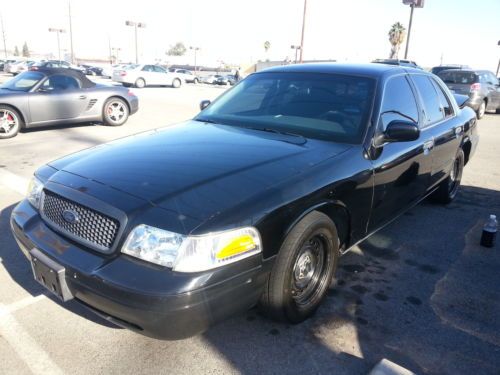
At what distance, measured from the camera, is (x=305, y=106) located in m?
3.49

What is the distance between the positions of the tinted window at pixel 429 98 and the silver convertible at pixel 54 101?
7.77m

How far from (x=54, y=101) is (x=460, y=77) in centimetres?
1287

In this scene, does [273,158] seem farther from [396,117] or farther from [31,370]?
[31,370]

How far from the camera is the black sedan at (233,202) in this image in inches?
81.6

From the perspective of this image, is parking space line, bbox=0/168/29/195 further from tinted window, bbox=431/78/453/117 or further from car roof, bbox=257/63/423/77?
tinted window, bbox=431/78/453/117

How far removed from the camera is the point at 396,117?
348 cm

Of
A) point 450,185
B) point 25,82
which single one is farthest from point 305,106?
point 25,82

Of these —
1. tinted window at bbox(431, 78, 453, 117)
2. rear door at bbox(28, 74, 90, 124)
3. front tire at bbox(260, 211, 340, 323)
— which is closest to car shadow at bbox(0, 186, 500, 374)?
front tire at bbox(260, 211, 340, 323)

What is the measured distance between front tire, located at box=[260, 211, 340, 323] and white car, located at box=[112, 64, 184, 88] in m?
26.1

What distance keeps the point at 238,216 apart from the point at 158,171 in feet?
2.17

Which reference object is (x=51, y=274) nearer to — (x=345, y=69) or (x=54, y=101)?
(x=345, y=69)

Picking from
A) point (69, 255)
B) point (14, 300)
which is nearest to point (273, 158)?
point (69, 255)

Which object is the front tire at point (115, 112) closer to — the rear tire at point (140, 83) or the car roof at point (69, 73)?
the car roof at point (69, 73)

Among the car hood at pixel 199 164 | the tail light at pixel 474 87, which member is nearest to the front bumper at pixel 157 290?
the car hood at pixel 199 164
